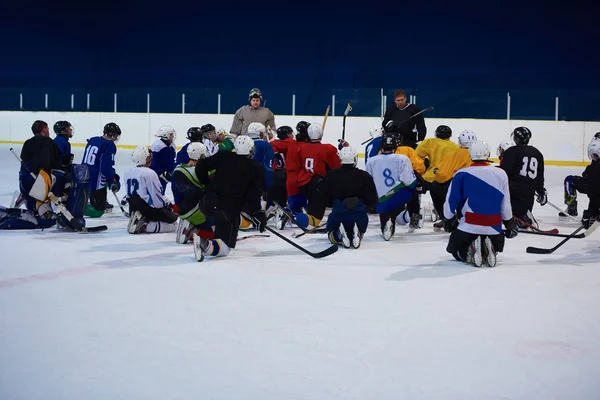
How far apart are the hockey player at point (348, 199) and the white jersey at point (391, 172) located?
59 centimetres

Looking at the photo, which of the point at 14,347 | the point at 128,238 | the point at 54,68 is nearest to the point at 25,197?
the point at 128,238

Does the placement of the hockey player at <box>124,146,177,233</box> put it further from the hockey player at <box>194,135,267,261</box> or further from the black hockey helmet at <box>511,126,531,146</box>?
the black hockey helmet at <box>511,126,531,146</box>

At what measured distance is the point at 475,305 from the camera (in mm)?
4637

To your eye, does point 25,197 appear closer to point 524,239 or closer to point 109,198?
point 109,198

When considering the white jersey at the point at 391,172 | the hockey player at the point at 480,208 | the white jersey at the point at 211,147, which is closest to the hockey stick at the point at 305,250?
the hockey player at the point at 480,208

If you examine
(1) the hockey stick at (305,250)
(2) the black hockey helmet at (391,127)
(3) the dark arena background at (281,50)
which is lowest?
(1) the hockey stick at (305,250)

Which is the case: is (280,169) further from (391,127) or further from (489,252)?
(489,252)

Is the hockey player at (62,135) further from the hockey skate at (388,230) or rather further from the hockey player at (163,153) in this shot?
the hockey skate at (388,230)

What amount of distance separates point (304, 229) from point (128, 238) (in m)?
1.48

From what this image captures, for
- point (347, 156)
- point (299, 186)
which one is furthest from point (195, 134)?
point (347, 156)

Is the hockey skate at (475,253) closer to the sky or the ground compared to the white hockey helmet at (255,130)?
closer to the ground

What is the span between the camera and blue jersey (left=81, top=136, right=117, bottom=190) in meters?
8.20

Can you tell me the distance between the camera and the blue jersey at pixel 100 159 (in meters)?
8.20

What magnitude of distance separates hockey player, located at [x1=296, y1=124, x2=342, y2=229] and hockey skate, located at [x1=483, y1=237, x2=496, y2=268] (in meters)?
2.01
